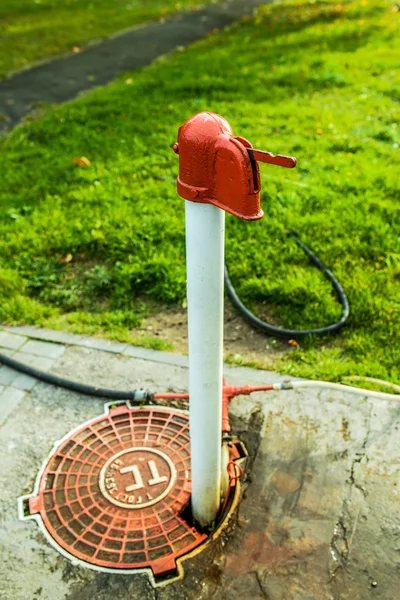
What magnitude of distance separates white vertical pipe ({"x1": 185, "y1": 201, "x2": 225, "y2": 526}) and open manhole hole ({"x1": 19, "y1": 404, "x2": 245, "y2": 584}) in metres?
0.18

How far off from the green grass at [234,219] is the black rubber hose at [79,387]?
518 millimetres

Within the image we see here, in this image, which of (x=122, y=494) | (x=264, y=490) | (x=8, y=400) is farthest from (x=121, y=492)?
(x=8, y=400)

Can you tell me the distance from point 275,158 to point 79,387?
2.05 m

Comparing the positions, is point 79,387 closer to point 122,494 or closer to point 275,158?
point 122,494

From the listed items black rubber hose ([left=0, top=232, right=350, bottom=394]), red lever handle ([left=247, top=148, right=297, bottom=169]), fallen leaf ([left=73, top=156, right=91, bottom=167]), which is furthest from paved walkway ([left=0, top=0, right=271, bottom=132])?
red lever handle ([left=247, top=148, right=297, bottom=169])

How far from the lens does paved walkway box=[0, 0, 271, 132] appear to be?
801 cm

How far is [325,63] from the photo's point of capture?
8227mm

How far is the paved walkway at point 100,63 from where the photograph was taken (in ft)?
26.3

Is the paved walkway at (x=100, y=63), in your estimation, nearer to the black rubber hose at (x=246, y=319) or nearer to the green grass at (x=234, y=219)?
the green grass at (x=234, y=219)

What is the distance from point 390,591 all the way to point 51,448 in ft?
5.56

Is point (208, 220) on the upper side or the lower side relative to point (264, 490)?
upper

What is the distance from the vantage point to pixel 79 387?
10.8 feet

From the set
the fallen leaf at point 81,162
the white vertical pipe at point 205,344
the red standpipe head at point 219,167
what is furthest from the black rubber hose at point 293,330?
the fallen leaf at point 81,162

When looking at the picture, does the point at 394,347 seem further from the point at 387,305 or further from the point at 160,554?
the point at 160,554
